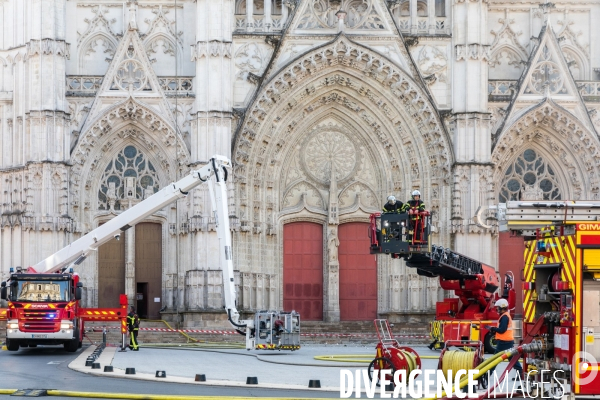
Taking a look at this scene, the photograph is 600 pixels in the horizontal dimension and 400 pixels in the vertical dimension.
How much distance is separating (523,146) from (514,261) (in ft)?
13.7

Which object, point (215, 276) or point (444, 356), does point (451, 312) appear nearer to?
point (215, 276)

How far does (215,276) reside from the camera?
38.6 meters

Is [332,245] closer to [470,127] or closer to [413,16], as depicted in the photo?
[470,127]

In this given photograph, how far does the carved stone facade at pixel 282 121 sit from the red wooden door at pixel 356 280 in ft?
1.24

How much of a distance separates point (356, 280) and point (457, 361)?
24.1 m

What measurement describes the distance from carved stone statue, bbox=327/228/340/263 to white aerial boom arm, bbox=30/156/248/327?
10.1 meters

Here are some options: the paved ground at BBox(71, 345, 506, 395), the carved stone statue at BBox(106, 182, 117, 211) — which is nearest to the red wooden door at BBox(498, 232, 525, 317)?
the paved ground at BBox(71, 345, 506, 395)

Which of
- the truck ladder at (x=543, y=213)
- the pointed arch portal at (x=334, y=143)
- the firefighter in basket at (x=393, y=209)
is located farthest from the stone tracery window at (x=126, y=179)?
the truck ladder at (x=543, y=213)

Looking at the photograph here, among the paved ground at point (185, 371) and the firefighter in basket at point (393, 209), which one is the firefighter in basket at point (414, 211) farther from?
the paved ground at point (185, 371)

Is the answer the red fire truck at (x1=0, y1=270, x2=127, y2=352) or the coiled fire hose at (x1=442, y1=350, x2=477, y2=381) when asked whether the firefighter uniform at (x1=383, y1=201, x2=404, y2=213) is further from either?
the red fire truck at (x1=0, y1=270, x2=127, y2=352)

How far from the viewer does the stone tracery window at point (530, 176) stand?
41875 mm

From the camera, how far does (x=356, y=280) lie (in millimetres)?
41906

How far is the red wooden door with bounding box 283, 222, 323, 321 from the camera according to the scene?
136 feet

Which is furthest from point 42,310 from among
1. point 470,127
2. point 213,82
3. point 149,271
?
point 470,127
